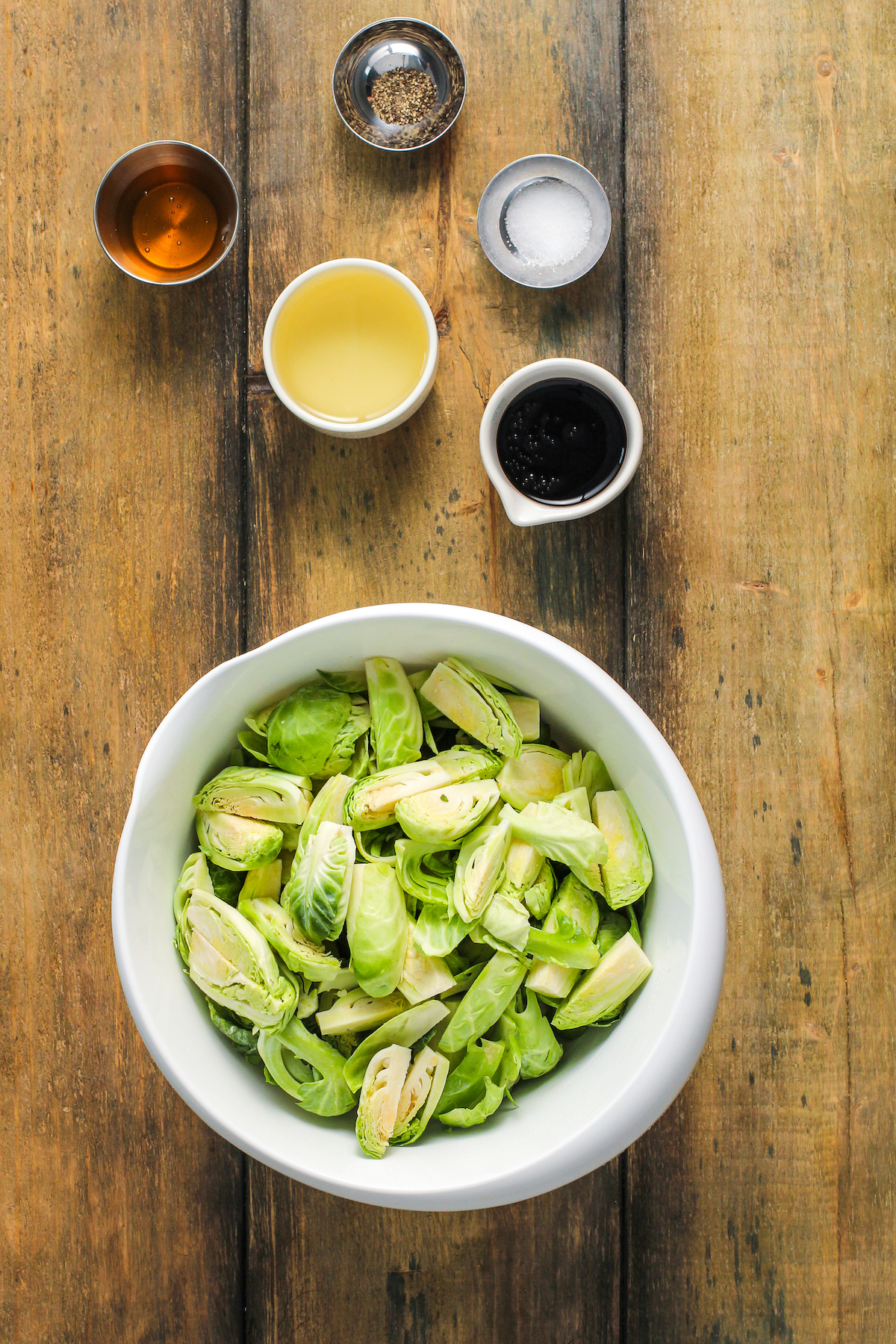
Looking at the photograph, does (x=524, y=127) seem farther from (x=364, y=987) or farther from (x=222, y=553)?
(x=364, y=987)

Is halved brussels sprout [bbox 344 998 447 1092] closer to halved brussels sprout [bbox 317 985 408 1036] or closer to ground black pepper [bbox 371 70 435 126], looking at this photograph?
halved brussels sprout [bbox 317 985 408 1036]

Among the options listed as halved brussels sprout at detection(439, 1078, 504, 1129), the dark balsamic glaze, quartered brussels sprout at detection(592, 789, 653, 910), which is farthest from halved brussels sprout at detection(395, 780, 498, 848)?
the dark balsamic glaze

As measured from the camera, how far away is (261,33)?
3.37 feet

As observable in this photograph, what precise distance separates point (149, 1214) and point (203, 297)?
1.05m

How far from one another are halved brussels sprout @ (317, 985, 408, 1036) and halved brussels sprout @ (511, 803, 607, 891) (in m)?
0.19

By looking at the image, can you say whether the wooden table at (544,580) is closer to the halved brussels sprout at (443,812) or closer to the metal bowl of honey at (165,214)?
the metal bowl of honey at (165,214)

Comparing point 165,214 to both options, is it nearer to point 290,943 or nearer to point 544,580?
point 544,580

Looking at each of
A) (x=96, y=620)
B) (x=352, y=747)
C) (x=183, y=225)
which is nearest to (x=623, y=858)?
(x=352, y=747)

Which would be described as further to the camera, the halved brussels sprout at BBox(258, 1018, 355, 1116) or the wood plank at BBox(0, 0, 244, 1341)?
the wood plank at BBox(0, 0, 244, 1341)

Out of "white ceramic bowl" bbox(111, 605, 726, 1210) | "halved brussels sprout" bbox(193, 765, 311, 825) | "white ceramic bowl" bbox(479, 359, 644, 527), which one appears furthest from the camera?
"white ceramic bowl" bbox(479, 359, 644, 527)

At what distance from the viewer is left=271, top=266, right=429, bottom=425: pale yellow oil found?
0.98 m

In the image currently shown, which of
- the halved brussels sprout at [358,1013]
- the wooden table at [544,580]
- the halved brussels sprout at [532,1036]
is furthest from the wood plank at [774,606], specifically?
the halved brussels sprout at [358,1013]

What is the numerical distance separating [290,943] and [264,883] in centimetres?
7

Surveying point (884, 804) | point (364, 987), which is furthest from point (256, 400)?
point (884, 804)
